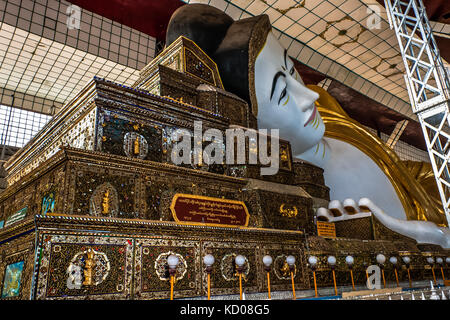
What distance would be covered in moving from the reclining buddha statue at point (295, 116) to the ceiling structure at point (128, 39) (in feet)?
11.6

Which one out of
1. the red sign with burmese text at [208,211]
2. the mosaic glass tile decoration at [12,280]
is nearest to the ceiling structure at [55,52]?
the red sign with burmese text at [208,211]

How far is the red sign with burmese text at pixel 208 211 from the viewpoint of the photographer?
258 centimetres

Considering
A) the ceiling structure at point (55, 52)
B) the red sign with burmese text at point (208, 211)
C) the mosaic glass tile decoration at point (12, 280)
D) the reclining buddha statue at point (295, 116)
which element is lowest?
the mosaic glass tile decoration at point (12, 280)

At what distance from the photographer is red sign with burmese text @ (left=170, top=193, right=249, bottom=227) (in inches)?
101

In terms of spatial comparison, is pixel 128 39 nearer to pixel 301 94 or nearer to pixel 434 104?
pixel 301 94

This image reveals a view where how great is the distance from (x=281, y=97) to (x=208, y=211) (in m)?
1.87

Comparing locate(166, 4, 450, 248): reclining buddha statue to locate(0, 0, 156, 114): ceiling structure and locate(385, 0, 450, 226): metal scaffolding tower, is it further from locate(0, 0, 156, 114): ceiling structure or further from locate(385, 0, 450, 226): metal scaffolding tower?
locate(0, 0, 156, 114): ceiling structure

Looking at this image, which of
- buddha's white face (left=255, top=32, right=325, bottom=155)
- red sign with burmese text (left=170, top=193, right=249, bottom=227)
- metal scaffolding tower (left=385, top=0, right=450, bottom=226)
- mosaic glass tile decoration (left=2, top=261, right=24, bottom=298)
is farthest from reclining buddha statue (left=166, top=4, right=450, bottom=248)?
mosaic glass tile decoration (left=2, top=261, right=24, bottom=298)

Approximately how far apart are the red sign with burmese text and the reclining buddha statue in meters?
1.31

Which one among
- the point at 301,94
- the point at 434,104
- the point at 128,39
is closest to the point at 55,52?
the point at 128,39

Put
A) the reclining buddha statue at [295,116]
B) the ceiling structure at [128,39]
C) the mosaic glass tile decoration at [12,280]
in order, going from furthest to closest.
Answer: the ceiling structure at [128,39]
the reclining buddha statue at [295,116]
the mosaic glass tile decoration at [12,280]

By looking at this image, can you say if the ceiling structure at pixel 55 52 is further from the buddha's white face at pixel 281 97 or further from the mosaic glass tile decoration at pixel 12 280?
the mosaic glass tile decoration at pixel 12 280

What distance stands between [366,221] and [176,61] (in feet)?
8.78

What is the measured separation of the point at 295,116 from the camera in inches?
164
